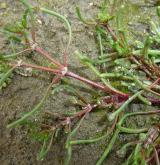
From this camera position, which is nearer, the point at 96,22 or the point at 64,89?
the point at 64,89

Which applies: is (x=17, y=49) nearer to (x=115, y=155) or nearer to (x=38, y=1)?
(x=38, y=1)

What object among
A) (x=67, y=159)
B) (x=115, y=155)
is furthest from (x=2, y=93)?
(x=115, y=155)

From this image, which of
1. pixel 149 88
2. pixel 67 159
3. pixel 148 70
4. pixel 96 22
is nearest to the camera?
pixel 67 159

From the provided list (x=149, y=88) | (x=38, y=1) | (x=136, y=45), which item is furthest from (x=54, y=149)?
(x=38, y=1)

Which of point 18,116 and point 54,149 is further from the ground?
point 18,116

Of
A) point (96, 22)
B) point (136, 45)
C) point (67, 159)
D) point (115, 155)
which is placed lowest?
point (115, 155)

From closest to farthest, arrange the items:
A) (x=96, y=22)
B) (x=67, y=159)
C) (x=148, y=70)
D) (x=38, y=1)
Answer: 1. (x=67, y=159)
2. (x=148, y=70)
3. (x=96, y=22)
4. (x=38, y=1)

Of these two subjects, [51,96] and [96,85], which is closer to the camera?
[96,85]
